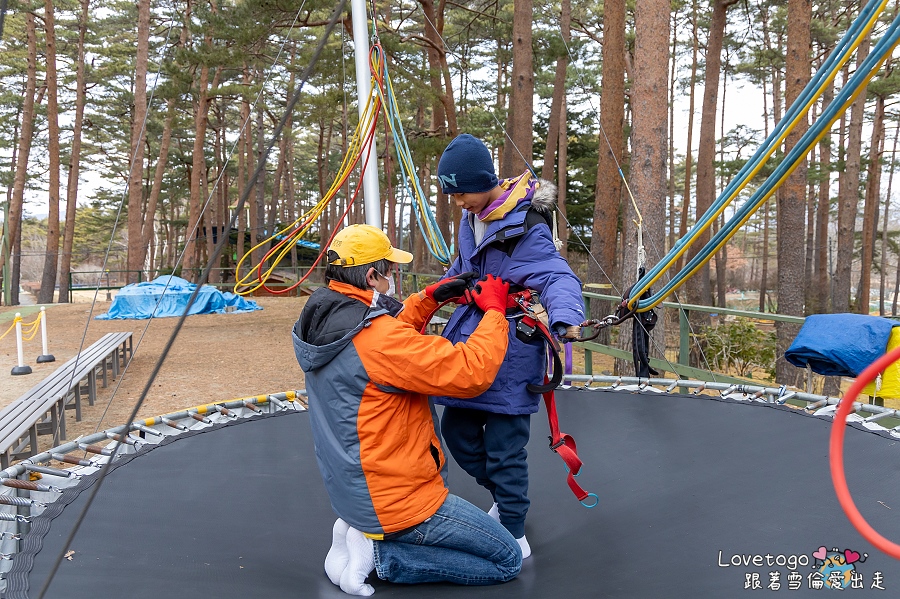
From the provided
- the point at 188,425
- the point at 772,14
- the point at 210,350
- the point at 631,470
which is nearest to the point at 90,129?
the point at 210,350

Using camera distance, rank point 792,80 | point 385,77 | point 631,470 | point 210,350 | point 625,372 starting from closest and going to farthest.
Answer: point 631,470 → point 385,77 → point 625,372 → point 792,80 → point 210,350

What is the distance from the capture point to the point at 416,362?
1306 millimetres

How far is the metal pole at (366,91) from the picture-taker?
283cm

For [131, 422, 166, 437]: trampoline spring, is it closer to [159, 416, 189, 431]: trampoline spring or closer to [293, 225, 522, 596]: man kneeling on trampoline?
[159, 416, 189, 431]: trampoline spring

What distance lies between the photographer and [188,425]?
9.05 ft

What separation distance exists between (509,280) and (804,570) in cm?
95

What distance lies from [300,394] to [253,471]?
0.93m

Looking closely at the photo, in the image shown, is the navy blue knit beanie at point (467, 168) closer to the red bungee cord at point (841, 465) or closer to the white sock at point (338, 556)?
the white sock at point (338, 556)

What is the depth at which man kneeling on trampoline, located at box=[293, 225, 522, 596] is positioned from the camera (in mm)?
1327

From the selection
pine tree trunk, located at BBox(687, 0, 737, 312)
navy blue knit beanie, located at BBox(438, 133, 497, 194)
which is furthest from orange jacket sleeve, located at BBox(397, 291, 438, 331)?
pine tree trunk, located at BBox(687, 0, 737, 312)

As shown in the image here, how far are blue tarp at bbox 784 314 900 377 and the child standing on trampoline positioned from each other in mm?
1797

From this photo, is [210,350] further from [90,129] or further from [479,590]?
[90,129]

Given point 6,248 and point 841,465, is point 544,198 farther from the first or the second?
point 6,248

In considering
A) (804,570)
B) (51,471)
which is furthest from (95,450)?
(804,570)
